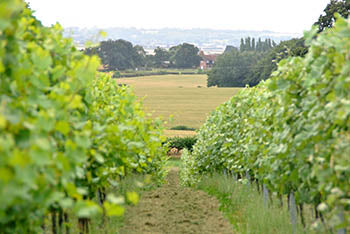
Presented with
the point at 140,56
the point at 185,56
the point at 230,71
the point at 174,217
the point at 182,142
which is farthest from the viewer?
the point at 185,56

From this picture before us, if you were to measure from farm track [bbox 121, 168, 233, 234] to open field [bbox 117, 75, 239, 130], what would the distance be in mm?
41056

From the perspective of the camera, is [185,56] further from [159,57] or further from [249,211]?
[249,211]

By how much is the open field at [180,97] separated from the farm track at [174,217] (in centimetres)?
4106

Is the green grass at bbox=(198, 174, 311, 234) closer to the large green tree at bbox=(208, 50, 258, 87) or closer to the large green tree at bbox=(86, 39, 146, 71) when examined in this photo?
the large green tree at bbox=(208, 50, 258, 87)

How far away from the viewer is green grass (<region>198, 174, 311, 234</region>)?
7770 mm

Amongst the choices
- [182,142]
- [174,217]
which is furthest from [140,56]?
[174,217]

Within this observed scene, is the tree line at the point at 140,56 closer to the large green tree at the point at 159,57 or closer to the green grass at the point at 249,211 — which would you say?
the large green tree at the point at 159,57

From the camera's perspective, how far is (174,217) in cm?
1001

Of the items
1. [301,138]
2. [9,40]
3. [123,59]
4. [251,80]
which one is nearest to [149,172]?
[301,138]

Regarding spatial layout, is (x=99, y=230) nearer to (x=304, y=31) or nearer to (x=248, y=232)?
(x=248, y=232)

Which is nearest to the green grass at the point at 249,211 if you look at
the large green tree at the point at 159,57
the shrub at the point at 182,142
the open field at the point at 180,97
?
the shrub at the point at 182,142

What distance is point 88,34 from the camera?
5078 millimetres

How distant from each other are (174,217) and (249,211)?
1651mm

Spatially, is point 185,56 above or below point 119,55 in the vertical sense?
below
